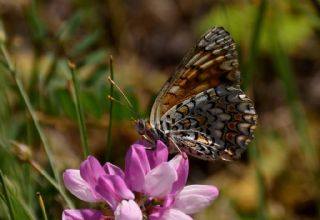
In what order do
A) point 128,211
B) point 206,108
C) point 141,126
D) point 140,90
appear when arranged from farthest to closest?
point 140,90 < point 206,108 < point 141,126 < point 128,211

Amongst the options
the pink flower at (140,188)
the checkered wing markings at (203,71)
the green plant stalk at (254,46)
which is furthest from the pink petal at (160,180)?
the green plant stalk at (254,46)

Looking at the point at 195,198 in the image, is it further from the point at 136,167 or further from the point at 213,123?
the point at 213,123

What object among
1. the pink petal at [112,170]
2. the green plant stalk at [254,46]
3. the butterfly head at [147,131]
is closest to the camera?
the pink petal at [112,170]

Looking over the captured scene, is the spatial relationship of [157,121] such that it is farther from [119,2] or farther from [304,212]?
[119,2]

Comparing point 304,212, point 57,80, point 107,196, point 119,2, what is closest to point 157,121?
point 107,196

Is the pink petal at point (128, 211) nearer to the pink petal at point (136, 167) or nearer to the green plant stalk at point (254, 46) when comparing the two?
the pink petal at point (136, 167)

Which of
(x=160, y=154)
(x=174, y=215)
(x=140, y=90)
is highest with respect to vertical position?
(x=160, y=154)

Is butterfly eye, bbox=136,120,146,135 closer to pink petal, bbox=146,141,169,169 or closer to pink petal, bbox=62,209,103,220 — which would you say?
pink petal, bbox=146,141,169,169

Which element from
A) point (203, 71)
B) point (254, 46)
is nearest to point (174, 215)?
point (203, 71)
